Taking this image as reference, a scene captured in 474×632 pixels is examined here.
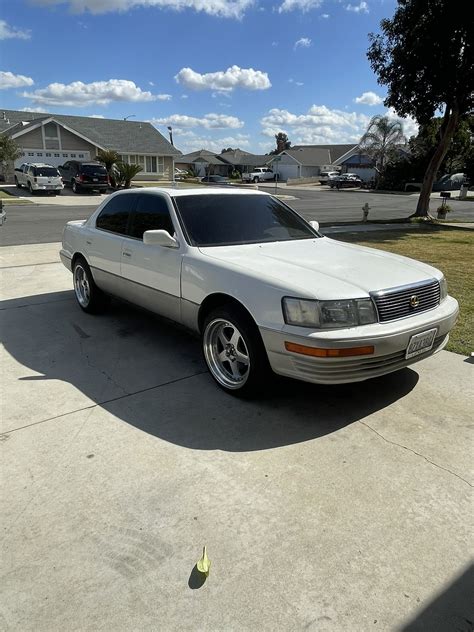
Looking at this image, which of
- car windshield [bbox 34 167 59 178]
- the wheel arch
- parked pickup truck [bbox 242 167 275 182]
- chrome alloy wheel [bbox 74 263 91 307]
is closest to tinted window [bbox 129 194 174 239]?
the wheel arch

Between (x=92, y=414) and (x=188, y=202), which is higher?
(x=188, y=202)

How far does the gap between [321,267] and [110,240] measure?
2.64 metres

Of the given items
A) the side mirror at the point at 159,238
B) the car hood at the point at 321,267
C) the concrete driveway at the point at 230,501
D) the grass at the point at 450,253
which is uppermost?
the side mirror at the point at 159,238

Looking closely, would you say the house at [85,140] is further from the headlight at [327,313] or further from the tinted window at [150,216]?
the headlight at [327,313]

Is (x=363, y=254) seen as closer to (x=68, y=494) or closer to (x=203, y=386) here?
(x=203, y=386)

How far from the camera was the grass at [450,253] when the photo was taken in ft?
17.4

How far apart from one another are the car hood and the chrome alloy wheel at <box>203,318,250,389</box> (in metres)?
0.52

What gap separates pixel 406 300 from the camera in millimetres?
3447

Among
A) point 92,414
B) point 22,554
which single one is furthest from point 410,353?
point 22,554

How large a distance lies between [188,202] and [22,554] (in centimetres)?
323

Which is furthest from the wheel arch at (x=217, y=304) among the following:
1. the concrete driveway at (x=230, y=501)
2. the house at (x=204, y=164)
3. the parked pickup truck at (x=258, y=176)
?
the house at (x=204, y=164)

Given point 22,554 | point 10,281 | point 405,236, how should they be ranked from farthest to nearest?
point 405,236, point 10,281, point 22,554

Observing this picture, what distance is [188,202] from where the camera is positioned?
14.7 ft

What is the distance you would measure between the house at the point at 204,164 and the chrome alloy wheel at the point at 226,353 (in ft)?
260
